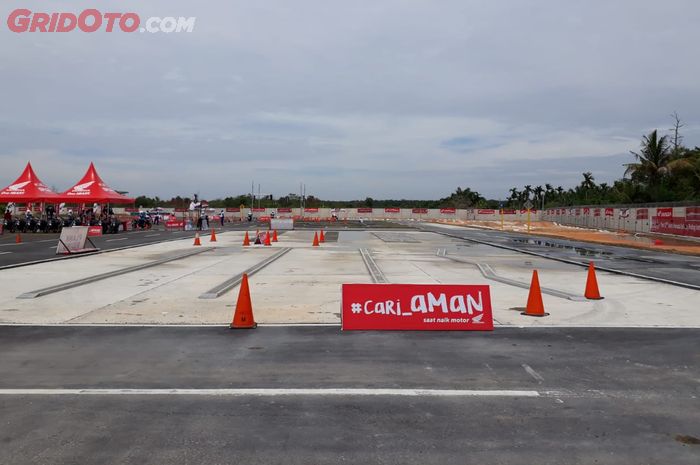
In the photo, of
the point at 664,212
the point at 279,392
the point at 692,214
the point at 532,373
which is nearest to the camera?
the point at 279,392

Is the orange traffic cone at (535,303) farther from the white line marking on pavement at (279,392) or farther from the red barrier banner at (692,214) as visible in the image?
the red barrier banner at (692,214)

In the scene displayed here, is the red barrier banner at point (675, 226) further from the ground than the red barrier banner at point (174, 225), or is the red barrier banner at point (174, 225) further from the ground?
the red barrier banner at point (675, 226)

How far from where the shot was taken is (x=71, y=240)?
→ 21500mm

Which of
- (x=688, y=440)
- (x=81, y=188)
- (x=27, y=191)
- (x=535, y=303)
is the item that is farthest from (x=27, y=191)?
(x=688, y=440)

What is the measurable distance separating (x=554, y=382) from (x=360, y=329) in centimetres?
326

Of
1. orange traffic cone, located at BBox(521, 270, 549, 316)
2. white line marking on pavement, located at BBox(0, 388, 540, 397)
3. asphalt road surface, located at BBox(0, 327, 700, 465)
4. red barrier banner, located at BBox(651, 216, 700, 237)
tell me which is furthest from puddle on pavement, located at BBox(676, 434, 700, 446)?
red barrier banner, located at BBox(651, 216, 700, 237)

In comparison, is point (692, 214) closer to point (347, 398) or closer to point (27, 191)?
point (347, 398)

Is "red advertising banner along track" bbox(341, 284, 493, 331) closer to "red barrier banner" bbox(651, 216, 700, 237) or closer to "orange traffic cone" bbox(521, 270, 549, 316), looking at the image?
"orange traffic cone" bbox(521, 270, 549, 316)

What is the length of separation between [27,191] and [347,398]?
37.1m

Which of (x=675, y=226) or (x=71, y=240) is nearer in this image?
(x=71, y=240)

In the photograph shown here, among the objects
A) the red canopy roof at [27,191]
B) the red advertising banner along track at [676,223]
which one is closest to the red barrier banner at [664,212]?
the red advertising banner along track at [676,223]

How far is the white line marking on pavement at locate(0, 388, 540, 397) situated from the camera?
5.55 metres

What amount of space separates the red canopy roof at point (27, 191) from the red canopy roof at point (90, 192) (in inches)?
41.3

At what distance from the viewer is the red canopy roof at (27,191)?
3566cm
